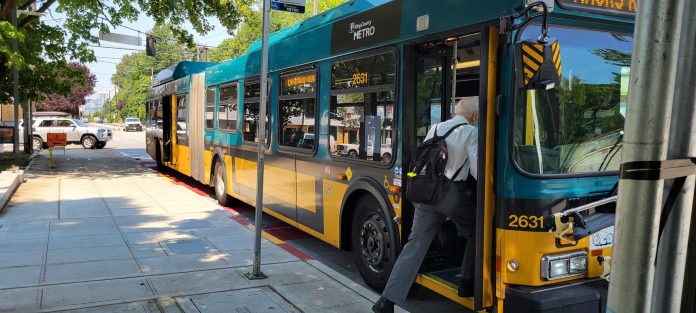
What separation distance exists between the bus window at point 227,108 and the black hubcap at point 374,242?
4402mm

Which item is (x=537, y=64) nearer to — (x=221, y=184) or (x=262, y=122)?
Answer: (x=262, y=122)

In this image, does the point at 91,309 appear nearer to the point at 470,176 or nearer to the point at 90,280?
the point at 90,280

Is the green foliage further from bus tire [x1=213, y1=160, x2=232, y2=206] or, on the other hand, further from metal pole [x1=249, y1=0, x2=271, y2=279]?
metal pole [x1=249, y1=0, x2=271, y2=279]

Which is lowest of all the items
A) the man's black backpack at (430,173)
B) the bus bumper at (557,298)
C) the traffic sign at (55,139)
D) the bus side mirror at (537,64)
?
the bus bumper at (557,298)

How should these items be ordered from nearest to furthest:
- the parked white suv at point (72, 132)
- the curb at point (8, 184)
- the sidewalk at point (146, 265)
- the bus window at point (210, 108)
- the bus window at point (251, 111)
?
the sidewalk at point (146, 265) → the bus window at point (251, 111) → the curb at point (8, 184) → the bus window at point (210, 108) → the parked white suv at point (72, 132)

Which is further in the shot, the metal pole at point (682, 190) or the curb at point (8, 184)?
the curb at point (8, 184)

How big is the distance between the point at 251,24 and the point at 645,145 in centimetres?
1754

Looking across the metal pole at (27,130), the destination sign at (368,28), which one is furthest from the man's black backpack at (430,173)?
the metal pole at (27,130)

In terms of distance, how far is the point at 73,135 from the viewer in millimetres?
26484

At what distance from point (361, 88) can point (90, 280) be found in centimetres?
321

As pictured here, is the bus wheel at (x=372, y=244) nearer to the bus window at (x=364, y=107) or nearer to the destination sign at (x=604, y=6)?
the bus window at (x=364, y=107)

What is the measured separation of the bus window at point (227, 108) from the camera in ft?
29.6

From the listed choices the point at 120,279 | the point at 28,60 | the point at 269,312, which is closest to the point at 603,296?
the point at 269,312

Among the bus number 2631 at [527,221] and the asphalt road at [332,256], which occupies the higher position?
the bus number 2631 at [527,221]
